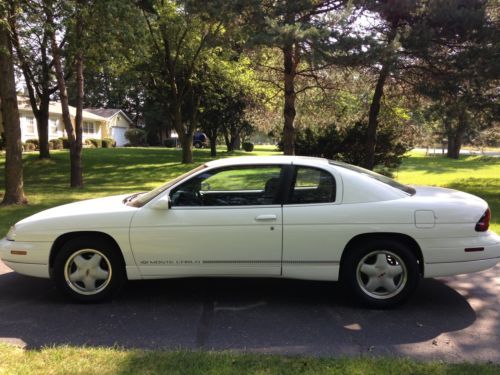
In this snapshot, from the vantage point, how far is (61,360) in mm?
3668

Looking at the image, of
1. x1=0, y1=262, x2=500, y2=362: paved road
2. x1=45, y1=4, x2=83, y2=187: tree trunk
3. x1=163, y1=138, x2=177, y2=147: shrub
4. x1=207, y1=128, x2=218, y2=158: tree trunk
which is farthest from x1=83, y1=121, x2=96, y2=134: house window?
x1=0, y1=262, x2=500, y2=362: paved road

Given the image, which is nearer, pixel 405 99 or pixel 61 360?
pixel 61 360

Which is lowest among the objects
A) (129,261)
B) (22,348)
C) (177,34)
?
(22,348)

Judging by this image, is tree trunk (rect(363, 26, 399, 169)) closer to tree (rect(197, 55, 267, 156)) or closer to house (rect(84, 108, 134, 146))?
tree (rect(197, 55, 267, 156))

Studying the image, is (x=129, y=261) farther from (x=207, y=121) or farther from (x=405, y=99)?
(x=207, y=121)

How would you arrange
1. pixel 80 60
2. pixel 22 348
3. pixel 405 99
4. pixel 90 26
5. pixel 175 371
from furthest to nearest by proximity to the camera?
pixel 405 99 → pixel 80 60 → pixel 90 26 → pixel 22 348 → pixel 175 371

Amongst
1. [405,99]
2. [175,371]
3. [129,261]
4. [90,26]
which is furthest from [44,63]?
Answer: [175,371]

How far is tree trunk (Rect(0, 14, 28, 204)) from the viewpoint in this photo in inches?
453

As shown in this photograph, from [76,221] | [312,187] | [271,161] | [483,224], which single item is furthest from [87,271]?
[483,224]

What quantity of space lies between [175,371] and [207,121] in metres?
33.8

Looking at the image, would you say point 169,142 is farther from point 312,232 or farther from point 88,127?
point 312,232

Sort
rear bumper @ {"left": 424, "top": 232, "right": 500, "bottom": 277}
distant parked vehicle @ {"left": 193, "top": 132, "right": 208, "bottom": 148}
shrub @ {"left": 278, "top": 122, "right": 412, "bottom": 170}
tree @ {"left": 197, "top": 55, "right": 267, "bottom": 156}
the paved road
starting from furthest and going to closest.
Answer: distant parked vehicle @ {"left": 193, "top": 132, "right": 208, "bottom": 148}
tree @ {"left": 197, "top": 55, "right": 267, "bottom": 156}
shrub @ {"left": 278, "top": 122, "right": 412, "bottom": 170}
rear bumper @ {"left": 424, "top": 232, "right": 500, "bottom": 277}
the paved road

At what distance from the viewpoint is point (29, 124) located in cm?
4203

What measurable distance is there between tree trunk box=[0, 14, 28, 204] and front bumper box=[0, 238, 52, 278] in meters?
7.60
